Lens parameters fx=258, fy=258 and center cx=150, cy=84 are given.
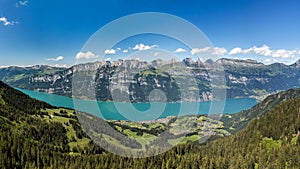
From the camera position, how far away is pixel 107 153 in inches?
3511

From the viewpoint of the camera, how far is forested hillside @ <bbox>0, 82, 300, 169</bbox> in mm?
68438

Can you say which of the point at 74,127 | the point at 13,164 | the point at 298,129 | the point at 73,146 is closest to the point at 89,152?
the point at 73,146

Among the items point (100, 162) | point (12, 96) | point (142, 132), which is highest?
point (12, 96)

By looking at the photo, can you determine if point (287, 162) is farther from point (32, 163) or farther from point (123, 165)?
point (32, 163)

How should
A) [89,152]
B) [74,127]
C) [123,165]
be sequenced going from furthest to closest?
[74,127], [89,152], [123,165]

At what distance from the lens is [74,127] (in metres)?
126

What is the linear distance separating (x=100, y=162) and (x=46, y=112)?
257ft

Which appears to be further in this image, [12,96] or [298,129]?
[12,96]

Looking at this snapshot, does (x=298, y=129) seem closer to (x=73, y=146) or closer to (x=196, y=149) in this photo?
(x=196, y=149)

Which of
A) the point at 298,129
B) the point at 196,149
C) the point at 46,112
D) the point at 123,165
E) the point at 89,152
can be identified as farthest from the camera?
the point at 46,112

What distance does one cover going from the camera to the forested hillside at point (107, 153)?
68438 millimetres

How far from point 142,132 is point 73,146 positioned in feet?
232

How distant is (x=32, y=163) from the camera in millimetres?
66375

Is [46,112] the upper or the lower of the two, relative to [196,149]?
upper
